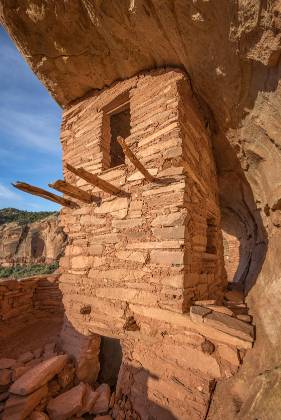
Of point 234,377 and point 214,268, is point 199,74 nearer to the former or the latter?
point 214,268

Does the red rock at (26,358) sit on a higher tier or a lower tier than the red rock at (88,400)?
higher

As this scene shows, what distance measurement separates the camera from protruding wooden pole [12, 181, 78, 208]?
2.94m

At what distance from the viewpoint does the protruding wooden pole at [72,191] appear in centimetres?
307

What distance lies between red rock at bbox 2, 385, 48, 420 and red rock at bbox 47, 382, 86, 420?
20 centimetres

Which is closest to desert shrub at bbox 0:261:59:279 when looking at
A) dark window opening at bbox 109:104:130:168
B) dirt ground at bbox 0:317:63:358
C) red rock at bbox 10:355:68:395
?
dirt ground at bbox 0:317:63:358

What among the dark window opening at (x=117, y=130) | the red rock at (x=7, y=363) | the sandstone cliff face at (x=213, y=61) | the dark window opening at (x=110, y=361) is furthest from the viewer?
the dark window opening at (x=117, y=130)

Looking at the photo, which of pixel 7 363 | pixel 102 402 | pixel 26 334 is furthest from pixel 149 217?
pixel 26 334

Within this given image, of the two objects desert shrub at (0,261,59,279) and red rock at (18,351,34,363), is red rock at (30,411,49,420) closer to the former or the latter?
red rock at (18,351,34,363)

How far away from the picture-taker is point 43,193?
3.32m

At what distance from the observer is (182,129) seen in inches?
124

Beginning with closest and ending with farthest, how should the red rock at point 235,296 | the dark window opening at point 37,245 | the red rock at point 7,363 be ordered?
the red rock at point 7,363, the red rock at point 235,296, the dark window opening at point 37,245

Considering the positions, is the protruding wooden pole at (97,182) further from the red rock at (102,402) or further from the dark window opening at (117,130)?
the red rock at (102,402)

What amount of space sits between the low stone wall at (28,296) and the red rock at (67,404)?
3590mm

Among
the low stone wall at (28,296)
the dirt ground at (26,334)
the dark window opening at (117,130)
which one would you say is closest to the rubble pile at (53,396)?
the dirt ground at (26,334)
